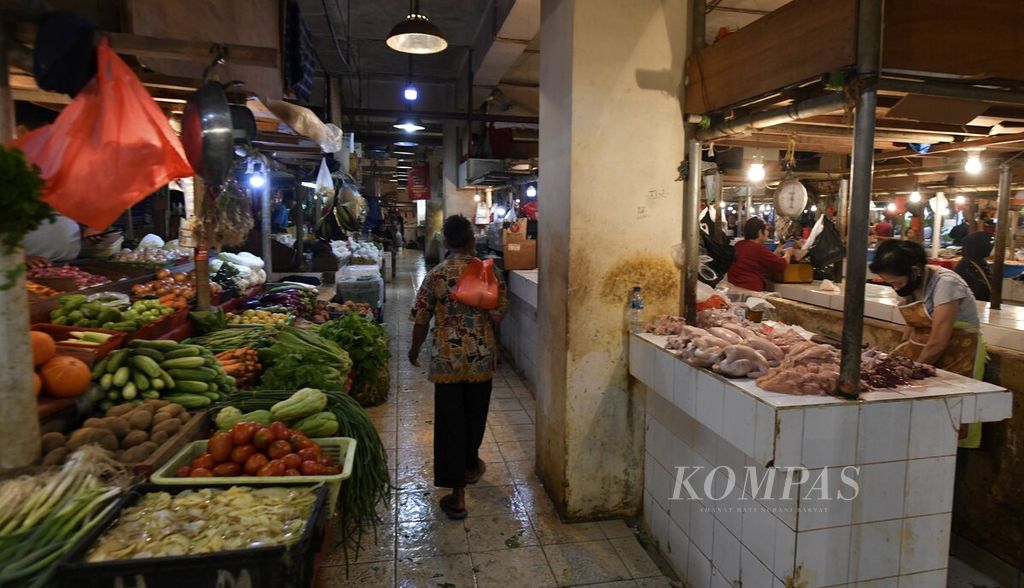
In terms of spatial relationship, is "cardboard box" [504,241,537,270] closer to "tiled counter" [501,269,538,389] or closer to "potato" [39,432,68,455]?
"tiled counter" [501,269,538,389]

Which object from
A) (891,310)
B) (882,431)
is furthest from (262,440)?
(891,310)

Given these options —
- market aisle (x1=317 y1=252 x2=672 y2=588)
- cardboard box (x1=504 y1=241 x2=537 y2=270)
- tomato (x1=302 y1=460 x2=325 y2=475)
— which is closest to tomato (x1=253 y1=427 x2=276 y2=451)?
tomato (x1=302 y1=460 x2=325 y2=475)

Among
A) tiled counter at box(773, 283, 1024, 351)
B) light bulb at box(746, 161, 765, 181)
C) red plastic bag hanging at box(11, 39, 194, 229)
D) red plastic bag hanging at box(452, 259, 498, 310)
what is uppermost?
light bulb at box(746, 161, 765, 181)

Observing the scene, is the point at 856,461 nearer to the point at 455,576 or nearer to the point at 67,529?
the point at 455,576

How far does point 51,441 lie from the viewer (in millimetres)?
2717

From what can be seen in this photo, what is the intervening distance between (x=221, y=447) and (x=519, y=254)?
18.7ft

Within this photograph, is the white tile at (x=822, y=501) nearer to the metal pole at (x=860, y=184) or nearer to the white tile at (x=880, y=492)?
the white tile at (x=880, y=492)

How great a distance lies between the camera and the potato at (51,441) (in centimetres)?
269

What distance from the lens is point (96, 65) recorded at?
259 centimetres

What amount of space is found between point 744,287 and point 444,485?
14.8ft

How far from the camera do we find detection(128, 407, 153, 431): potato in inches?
123

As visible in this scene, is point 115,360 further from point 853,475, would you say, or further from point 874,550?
point 874,550

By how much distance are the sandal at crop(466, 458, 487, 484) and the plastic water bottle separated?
184cm

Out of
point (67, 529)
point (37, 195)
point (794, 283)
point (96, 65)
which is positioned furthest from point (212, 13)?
point (794, 283)
